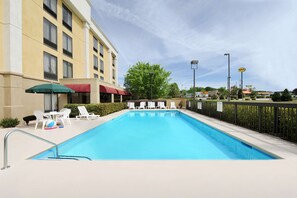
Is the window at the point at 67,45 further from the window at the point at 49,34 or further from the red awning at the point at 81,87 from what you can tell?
the red awning at the point at 81,87

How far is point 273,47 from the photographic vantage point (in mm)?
17969

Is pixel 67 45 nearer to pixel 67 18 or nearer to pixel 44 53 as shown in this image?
pixel 67 18

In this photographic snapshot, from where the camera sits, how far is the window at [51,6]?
48.6 ft

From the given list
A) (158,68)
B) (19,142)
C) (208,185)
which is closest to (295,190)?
(208,185)

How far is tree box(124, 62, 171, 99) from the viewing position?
33.5 m

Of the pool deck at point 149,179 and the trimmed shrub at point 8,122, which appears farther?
the trimmed shrub at point 8,122

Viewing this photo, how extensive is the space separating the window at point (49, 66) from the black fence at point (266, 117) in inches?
634

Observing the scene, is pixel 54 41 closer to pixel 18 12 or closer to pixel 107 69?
pixel 18 12

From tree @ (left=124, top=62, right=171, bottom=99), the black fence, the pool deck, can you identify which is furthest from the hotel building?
the black fence

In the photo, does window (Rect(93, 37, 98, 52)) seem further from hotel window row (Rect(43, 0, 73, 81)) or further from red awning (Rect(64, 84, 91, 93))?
red awning (Rect(64, 84, 91, 93))

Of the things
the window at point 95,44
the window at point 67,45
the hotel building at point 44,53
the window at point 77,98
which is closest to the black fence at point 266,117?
the hotel building at point 44,53

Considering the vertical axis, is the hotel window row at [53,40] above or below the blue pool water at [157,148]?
above

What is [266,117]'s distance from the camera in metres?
7.44

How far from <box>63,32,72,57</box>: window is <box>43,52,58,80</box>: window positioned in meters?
2.23
